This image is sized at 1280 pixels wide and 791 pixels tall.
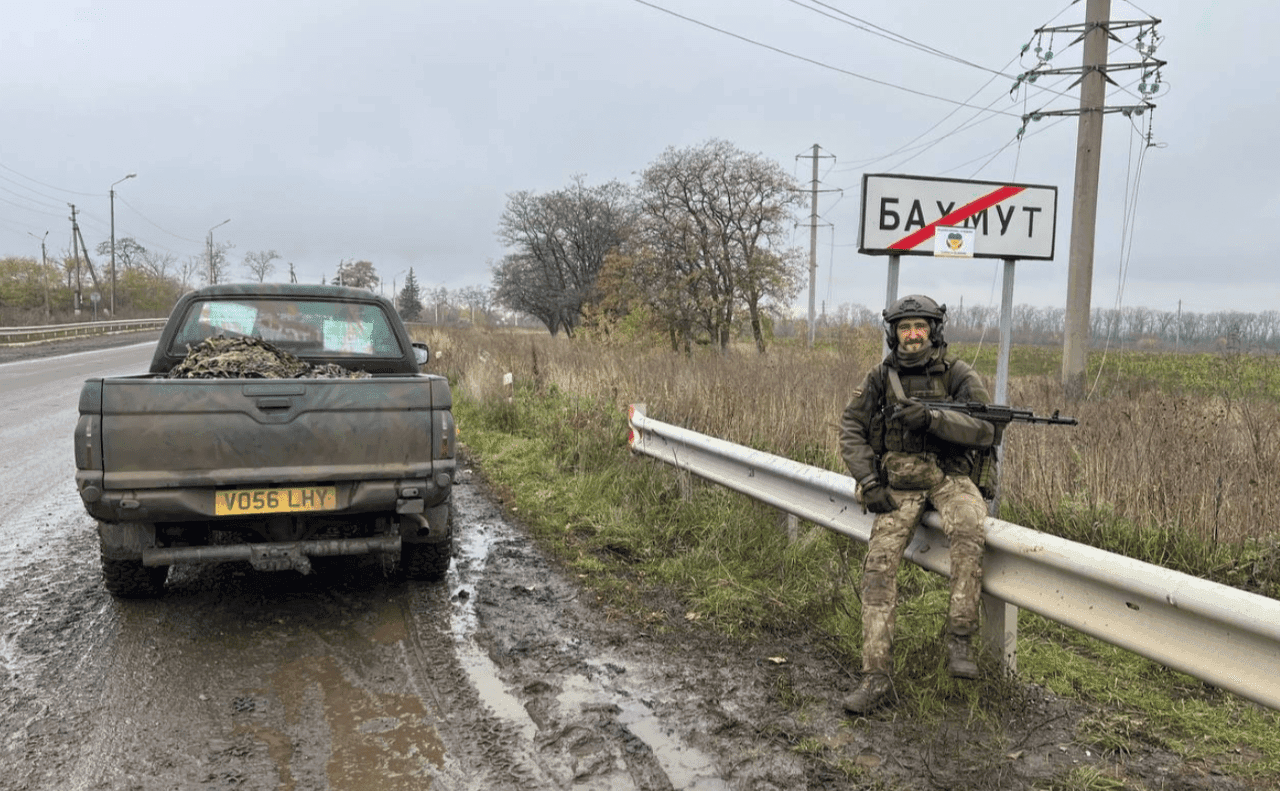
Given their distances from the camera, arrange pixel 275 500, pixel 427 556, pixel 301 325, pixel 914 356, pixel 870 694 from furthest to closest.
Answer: pixel 301 325
pixel 427 556
pixel 275 500
pixel 914 356
pixel 870 694

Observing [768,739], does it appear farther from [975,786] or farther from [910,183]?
[910,183]

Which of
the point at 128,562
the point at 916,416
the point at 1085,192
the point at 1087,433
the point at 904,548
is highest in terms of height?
the point at 1085,192

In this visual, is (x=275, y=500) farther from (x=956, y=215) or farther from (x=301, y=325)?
(x=956, y=215)

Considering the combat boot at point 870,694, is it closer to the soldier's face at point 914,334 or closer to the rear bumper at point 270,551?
the soldier's face at point 914,334

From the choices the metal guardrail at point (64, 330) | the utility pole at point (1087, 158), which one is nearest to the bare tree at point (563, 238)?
the metal guardrail at point (64, 330)

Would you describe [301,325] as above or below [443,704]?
above

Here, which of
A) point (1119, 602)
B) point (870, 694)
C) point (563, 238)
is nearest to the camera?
point (1119, 602)

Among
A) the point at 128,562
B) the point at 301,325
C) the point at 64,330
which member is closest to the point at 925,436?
the point at 128,562

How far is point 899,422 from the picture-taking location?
366 cm

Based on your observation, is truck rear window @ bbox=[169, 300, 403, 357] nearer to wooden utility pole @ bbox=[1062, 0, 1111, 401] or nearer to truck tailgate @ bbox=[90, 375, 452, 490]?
truck tailgate @ bbox=[90, 375, 452, 490]

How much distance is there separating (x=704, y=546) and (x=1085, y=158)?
11.1 m

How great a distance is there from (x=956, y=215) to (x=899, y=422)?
1757 millimetres

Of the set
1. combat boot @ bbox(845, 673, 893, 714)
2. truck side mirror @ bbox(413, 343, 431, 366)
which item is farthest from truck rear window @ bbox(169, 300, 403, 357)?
combat boot @ bbox(845, 673, 893, 714)

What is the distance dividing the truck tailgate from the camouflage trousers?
2.31m
